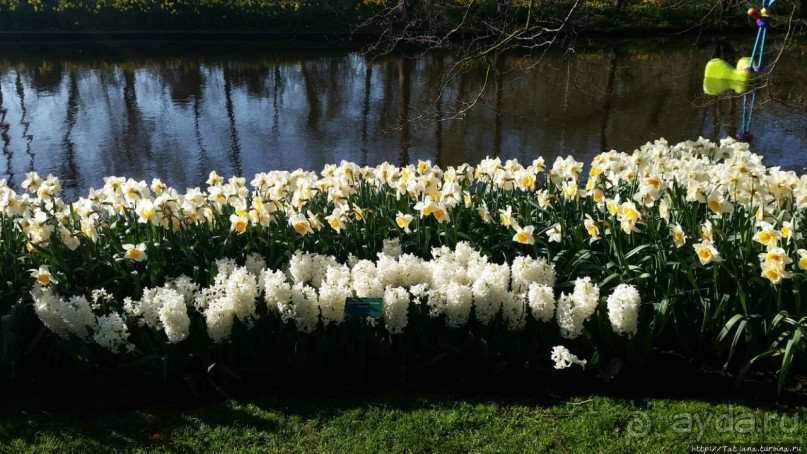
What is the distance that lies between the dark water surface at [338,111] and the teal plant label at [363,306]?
2603mm

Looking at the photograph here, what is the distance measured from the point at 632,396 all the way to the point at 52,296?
274 centimetres

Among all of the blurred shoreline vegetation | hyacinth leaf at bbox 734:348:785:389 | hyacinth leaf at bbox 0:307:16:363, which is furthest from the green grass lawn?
the blurred shoreline vegetation

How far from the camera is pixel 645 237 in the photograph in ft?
12.4

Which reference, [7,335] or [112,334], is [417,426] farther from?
[7,335]

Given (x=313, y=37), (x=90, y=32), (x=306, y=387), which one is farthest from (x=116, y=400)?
(x=90, y=32)

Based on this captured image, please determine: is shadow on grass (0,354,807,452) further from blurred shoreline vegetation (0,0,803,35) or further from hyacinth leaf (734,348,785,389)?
blurred shoreline vegetation (0,0,803,35)

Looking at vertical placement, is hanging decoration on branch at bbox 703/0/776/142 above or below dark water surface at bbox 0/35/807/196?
above

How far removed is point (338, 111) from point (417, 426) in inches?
312

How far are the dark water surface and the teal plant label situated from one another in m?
2.60

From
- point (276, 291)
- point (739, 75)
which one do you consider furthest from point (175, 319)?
point (739, 75)

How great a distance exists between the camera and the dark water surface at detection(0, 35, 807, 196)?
26.8ft

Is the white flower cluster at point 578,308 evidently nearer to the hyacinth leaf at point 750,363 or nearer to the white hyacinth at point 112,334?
the hyacinth leaf at point 750,363

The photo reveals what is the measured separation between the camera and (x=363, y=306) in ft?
10.2

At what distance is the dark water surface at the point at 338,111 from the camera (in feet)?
26.8
